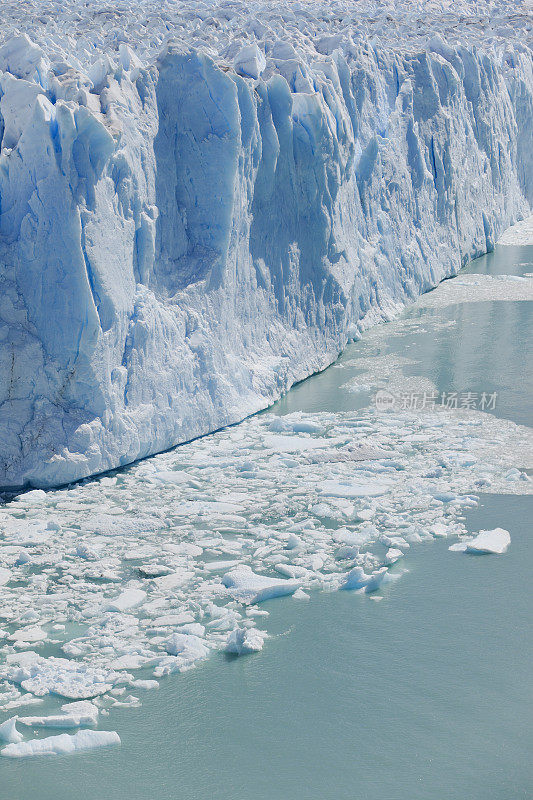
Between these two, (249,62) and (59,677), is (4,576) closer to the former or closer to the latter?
(59,677)

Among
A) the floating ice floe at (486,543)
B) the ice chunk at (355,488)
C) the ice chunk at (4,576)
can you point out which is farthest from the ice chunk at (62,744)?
the ice chunk at (355,488)

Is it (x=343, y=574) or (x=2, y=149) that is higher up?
(x=2, y=149)

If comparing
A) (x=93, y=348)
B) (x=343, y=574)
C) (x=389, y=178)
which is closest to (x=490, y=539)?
(x=343, y=574)

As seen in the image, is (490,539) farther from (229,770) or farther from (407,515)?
(229,770)

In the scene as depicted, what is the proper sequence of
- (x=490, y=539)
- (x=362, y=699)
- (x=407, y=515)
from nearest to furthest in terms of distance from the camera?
(x=362, y=699)
(x=490, y=539)
(x=407, y=515)

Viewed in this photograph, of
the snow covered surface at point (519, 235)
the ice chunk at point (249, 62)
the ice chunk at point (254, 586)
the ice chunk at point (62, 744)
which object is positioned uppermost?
the ice chunk at point (249, 62)

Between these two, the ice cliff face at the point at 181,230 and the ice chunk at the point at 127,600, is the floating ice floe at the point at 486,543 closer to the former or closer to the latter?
the ice chunk at the point at 127,600
